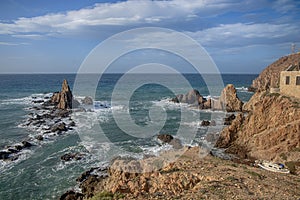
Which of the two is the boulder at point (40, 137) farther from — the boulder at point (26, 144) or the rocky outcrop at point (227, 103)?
the rocky outcrop at point (227, 103)

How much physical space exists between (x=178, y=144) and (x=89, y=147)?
32.5 ft

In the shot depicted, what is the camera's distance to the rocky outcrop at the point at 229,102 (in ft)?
155

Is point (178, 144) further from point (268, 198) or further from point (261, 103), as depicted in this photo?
point (268, 198)

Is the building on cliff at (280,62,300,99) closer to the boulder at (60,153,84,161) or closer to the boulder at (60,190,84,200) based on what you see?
the boulder at (60,153,84,161)

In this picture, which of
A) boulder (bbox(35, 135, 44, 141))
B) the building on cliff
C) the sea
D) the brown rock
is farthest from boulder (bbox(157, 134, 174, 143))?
the building on cliff

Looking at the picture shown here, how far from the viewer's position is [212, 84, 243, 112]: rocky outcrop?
4734 cm

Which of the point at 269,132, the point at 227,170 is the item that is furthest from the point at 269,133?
the point at 227,170

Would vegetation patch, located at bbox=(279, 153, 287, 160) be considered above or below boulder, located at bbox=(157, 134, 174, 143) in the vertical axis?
above

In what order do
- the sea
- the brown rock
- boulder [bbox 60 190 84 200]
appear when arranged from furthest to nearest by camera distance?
1. the brown rock
2. the sea
3. boulder [bbox 60 190 84 200]

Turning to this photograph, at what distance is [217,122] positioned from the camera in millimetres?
37438

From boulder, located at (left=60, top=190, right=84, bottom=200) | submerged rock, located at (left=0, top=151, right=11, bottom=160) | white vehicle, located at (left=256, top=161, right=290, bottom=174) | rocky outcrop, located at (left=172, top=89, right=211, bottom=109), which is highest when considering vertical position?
rocky outcrop, located at (left=172, top=89, right=211, bottom=109)

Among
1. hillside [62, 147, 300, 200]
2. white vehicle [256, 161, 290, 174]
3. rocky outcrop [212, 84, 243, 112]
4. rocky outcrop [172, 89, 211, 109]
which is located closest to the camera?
hillside [62, 147, 300, 200]

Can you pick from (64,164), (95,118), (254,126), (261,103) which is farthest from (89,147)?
(261,103)

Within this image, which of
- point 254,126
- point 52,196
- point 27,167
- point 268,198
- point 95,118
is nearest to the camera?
point 268,198
